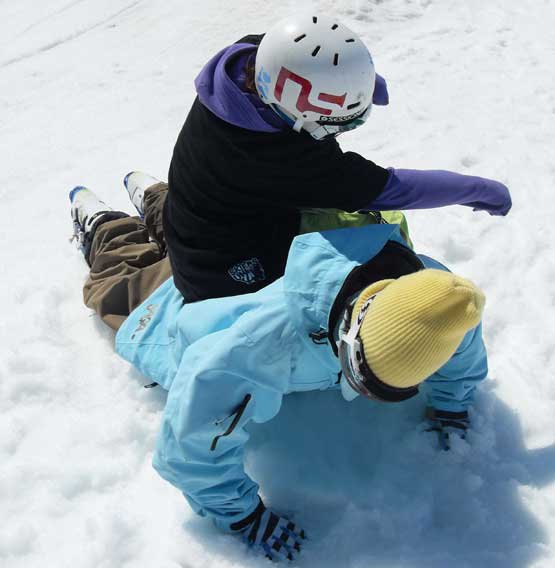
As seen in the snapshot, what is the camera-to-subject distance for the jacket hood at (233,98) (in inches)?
92.0

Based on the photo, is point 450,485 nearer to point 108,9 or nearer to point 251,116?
point 251,116

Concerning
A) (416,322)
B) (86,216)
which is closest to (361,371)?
(416,322)

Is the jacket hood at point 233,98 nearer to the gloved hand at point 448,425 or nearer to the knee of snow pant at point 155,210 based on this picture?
the knee of snow pant at point 155,210

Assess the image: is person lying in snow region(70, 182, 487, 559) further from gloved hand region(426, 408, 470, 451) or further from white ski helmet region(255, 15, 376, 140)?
white ski helmet region(255, 15, 376, 140)

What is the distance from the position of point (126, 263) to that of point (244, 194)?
1076 millimetres

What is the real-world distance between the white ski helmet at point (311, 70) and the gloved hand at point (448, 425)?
1.20 meters

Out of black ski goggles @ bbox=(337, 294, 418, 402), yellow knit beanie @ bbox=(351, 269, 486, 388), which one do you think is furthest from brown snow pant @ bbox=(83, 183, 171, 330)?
yellow knit beanie @ bbox=(351, 269, 486, 388)

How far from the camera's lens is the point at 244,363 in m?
1.89

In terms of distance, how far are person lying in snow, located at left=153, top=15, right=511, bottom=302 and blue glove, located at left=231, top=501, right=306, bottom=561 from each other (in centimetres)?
84

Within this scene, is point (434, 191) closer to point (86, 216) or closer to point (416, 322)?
point (416, 322)

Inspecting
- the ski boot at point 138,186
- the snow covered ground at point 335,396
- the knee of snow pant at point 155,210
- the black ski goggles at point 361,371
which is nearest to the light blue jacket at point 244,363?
the black ski goggles at point 361,371

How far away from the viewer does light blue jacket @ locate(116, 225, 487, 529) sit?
183cm

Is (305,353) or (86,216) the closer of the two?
(305,353)

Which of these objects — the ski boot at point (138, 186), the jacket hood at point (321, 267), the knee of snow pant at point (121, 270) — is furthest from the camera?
the ski boot at point (138, 186)
